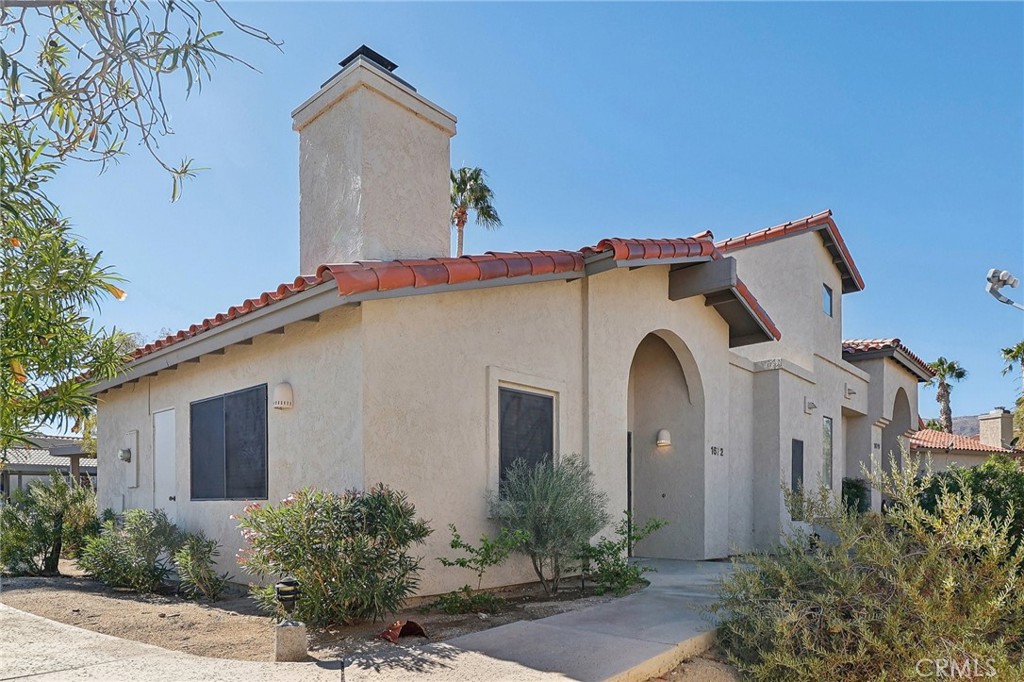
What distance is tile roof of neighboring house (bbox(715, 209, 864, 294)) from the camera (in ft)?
52.0

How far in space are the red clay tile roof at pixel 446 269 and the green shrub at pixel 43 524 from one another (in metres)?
2.97

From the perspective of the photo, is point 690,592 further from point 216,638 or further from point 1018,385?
point 1018,385

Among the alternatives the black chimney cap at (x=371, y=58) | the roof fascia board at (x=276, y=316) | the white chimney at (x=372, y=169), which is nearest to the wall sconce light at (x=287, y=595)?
the roof fascia board at (x=276, y=316)

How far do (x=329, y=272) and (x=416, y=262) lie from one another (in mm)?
977

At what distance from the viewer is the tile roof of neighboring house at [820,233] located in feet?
52.0

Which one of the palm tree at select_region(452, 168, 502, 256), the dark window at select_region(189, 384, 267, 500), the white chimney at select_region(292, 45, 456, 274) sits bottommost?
the dark window at select_region(189, 384, 267, 500)

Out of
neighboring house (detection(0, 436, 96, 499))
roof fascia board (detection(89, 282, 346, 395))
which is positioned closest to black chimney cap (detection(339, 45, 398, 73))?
roof fascia board (detection(89, 282, 346, 395))

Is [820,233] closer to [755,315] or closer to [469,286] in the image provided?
[755,315]

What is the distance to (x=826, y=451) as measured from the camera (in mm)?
16531

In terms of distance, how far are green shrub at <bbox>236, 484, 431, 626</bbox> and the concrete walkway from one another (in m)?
0.79

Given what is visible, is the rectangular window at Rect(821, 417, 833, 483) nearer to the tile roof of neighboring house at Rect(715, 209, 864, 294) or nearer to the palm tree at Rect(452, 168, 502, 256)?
the tile roof of neighboring house at Rect(715, 209, 864, 294)

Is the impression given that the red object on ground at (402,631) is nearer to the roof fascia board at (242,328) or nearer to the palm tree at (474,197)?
the roof fascia board at (242,328)

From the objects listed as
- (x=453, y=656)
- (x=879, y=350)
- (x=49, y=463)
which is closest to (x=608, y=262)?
(x=453, y=656)
